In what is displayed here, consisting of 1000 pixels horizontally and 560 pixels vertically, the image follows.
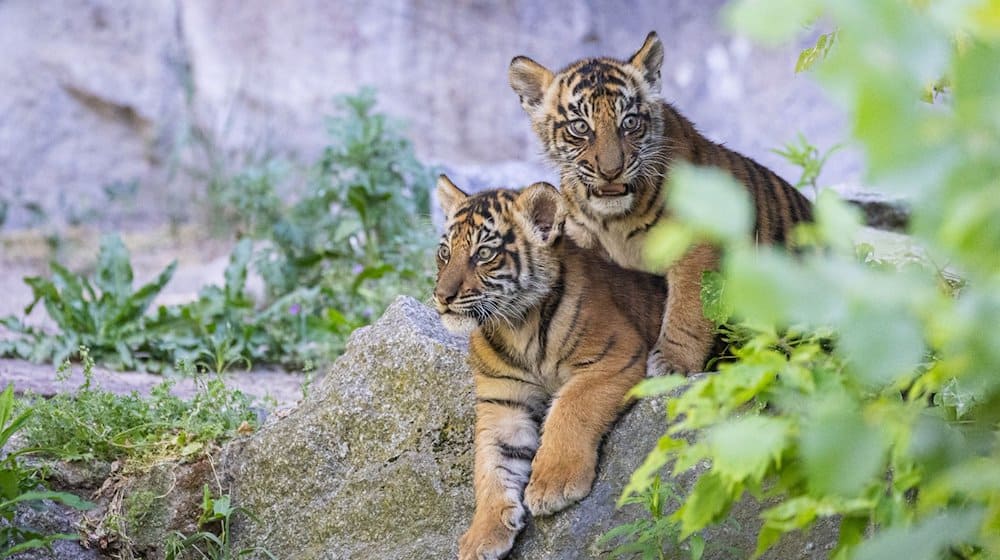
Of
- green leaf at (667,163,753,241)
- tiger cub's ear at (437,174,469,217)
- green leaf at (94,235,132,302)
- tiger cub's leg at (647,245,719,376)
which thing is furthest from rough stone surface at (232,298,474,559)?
green leaf at (94,235,132,302)

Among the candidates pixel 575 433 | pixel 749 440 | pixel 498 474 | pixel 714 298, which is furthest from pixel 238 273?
pixel 749 440

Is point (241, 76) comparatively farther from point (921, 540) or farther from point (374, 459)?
point (921, 540)

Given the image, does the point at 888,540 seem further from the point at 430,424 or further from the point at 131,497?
the point at 131,497

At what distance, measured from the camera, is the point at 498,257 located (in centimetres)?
370

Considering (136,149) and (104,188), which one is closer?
(104,188)

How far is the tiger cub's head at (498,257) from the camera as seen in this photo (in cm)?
363

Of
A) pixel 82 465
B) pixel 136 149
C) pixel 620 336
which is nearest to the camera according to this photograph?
pixel 620 336

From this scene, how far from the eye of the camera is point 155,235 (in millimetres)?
10414

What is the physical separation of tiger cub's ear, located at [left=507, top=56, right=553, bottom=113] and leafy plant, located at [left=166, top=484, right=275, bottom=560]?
1859mm

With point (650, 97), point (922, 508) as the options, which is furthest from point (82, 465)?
point (922, 508)

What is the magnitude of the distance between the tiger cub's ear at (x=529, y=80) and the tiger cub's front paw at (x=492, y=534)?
172 cm

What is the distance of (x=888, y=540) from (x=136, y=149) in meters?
10.7

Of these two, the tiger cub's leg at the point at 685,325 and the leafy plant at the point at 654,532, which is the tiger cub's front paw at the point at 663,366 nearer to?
the tiger cub's leg at the point at 685,325

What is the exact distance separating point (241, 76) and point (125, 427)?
7324 mm
